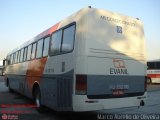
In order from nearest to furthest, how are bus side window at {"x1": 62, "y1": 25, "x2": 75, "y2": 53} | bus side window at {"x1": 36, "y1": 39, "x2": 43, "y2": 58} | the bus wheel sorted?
bus side window at {"x1": 62, "y1": 25, "x2": 75, "y2": 53}
the bus wheel
bus side window at {"x1": 36, "y1": 39, "x2": 43, "y2": 58}

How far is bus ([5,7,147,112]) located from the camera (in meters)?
8.55

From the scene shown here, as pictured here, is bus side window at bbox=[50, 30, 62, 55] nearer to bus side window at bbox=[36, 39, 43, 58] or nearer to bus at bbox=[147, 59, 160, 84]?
bus side window at bbox=[36, 39, 43, 58]

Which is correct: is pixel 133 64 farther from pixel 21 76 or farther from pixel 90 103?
pixel 21 76

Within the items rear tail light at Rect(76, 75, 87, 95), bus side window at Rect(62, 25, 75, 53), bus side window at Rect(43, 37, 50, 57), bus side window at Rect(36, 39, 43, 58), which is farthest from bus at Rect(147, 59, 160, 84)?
rear tail light at Rect(76, 75, 87, 95)

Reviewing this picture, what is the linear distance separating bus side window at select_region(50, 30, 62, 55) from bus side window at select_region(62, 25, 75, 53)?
431 millimetres

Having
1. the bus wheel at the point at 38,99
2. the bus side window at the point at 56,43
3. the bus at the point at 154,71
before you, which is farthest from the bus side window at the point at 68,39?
the bus at the point at 154,71

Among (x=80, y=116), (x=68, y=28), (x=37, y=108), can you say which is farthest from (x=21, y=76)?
(x=68, y=28)

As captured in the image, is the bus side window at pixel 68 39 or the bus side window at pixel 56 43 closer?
the bus side window at pixel 68 39

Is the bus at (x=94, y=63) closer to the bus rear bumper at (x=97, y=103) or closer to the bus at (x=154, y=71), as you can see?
the bus rear bumper at (x=97, y=103)

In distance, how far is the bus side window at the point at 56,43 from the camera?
10.1 metres

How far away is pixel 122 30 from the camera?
9.59 metres

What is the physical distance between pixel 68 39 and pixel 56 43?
112 centimetres

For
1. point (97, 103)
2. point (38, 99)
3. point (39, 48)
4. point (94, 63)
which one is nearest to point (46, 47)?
point (39, 48)

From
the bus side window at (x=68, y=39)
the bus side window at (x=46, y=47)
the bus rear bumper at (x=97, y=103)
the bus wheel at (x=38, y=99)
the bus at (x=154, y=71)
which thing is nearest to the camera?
the bus rear bumper at (x=97, y=103)
